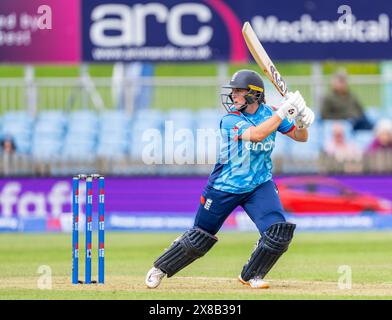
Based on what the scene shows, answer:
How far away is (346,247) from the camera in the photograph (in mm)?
14906

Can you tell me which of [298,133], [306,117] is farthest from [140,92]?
[306,117]

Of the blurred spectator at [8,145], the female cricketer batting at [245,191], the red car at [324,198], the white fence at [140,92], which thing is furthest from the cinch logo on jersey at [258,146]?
the white fence at [140,92]

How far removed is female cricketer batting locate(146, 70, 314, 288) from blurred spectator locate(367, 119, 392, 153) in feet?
32.3

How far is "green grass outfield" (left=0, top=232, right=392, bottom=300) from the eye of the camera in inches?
365

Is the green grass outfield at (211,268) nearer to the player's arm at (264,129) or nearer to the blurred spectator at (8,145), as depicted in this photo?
the player's arm at (264,129)

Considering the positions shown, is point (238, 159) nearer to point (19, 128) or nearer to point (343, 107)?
point (19, 128)

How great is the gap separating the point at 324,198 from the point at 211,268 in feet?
22.1

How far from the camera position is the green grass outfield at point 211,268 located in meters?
9.27

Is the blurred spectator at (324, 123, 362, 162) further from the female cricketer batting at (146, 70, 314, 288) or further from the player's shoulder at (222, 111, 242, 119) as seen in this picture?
the player's shoulder at (222, 111, 242, 119)

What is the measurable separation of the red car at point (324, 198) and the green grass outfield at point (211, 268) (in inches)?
46.4

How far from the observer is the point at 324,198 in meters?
18.6

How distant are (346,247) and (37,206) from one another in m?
5.74

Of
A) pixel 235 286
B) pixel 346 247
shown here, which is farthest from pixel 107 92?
pixel 235 286
